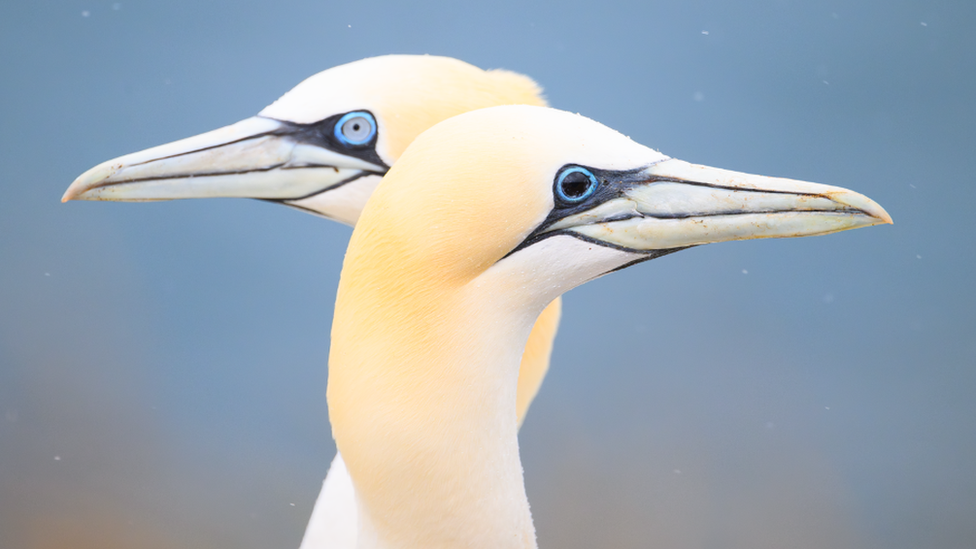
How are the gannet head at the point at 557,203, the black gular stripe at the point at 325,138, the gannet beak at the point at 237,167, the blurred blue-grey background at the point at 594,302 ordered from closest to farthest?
the gannet head at the point at 557,203 → the gannet beak at the point at 237,167 → the black gular stripe at the point at 325,138 → the blurred blue-grey background at the point at 594,302

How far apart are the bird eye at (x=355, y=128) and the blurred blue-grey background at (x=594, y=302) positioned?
59.9 inches

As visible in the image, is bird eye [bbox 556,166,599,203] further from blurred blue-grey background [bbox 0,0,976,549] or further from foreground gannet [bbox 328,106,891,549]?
blurred blue-grey background [bbox 0,0,976,549]

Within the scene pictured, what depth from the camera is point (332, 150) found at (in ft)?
6.88

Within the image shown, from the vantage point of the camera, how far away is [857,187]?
360 cm

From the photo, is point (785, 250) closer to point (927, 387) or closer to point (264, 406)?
point (927, 387)

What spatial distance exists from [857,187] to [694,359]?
47.7 inches

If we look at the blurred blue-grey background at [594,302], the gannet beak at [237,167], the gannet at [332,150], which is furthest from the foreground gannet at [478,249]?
the blurred blue-grey background at [594,302]

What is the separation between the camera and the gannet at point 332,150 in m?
1.99

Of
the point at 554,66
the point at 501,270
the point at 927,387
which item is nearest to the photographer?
the point at 501,270

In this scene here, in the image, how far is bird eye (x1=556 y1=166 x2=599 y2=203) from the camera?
122cm

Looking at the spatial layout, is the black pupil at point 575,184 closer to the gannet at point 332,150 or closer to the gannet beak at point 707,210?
the gannet beak at point 707,210

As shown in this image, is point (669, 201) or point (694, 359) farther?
point (694, 359)

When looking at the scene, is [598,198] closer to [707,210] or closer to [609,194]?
[609,194]

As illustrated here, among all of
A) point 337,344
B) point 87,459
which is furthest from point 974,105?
point 87,459
